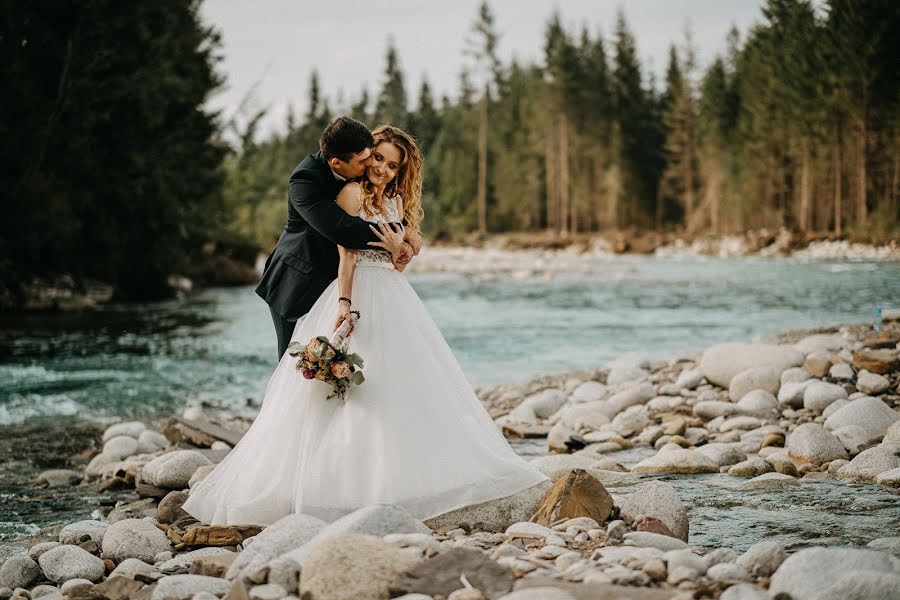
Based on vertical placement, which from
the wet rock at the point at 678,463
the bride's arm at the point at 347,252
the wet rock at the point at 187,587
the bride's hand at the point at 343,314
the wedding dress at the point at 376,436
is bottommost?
the wet rock at the point at 678,463

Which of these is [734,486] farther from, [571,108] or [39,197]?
[571,108]

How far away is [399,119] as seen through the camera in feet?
232

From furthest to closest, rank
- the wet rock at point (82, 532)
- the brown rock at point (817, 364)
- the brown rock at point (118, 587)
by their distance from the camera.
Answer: the brown rock at point (817, 364) < the wet rock at point (82, 532) < the brown rock at point (118, 587)

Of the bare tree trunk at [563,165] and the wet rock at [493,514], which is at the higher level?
the bare tree trunk at [563,165]

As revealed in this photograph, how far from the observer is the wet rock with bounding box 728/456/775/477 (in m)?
5.69

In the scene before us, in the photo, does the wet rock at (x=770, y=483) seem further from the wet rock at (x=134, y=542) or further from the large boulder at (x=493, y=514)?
the wet rock at (x=134, y=542)

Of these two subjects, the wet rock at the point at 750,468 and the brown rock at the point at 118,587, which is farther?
the wet rock at the point at 750,468

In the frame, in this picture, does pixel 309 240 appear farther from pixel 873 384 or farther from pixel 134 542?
pixel 873 384

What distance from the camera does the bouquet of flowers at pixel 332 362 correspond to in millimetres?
4121

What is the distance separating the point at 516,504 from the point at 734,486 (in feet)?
5.58

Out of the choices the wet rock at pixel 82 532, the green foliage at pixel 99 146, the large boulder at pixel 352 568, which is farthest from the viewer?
the green foliage at pixel 99 146

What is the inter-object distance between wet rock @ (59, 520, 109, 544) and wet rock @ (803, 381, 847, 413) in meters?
5.57

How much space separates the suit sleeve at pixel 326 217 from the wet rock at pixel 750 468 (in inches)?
116

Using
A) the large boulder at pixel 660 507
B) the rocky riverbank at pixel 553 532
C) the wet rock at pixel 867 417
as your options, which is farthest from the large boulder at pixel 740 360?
the large boulder at pixel 660 507
